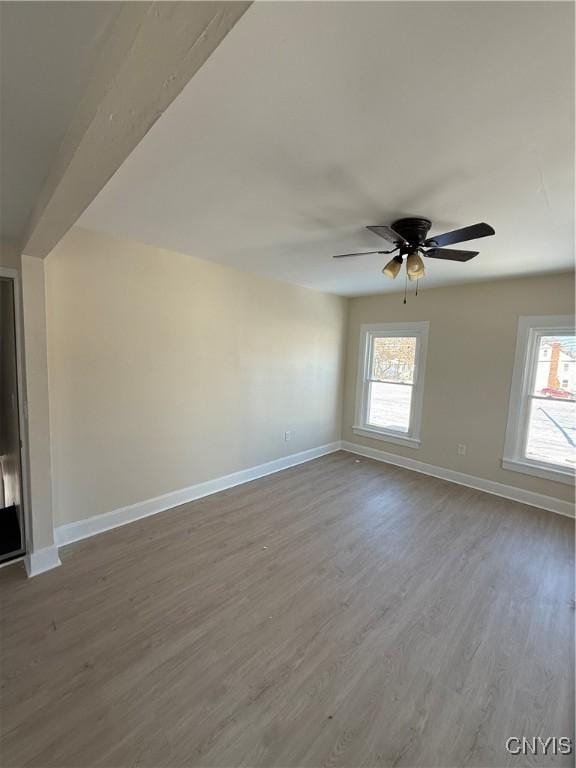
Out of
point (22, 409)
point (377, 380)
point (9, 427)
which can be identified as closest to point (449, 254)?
point (377, 380)

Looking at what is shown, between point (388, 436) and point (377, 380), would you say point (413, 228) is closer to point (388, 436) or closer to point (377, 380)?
point (377, 380)

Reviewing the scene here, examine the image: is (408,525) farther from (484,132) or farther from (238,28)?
(238,28)

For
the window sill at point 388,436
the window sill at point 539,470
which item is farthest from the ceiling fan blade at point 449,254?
the window sill at point 388,436

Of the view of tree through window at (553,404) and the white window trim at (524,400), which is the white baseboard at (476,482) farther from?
the view of tree through window at (553,404)

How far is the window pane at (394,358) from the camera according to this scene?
15.0 ft

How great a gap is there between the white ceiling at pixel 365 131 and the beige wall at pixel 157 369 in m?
0.50

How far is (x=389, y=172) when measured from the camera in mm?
1592

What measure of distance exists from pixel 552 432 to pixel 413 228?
9.47 ft

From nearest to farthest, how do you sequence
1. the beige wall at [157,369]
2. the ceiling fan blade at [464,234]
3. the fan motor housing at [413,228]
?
1. the ceiling fan blade at [464,234]
2. the fan motor housing at [413,228]
3. the beige wall at [157,369]

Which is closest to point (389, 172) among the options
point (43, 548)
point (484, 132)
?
point (484, 132)

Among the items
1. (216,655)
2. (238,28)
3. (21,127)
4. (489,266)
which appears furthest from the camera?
(489,266)

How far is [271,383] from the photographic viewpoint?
161 inches

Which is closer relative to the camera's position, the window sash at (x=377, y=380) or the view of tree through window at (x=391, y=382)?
the window sash at (x=377, y=380)

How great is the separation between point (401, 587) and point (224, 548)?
135 cm
